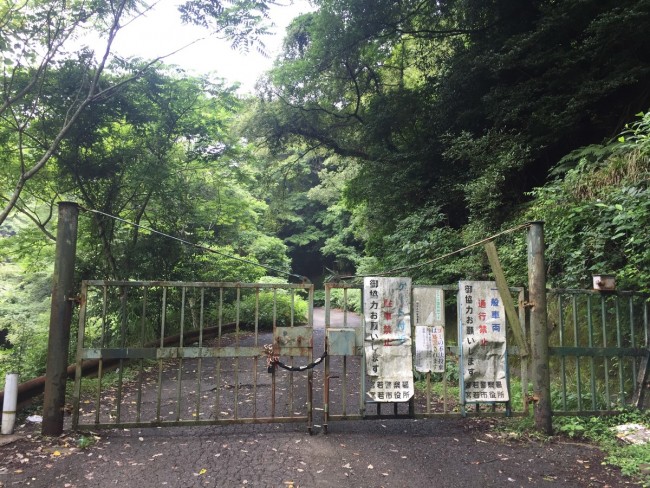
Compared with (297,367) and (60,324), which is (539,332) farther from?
(60,324)

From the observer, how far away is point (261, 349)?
4465 mm

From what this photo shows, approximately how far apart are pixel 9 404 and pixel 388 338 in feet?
13.8

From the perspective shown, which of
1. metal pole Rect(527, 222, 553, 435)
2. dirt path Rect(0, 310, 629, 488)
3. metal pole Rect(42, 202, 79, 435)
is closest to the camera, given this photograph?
dirt path Rect(0, 310, 629, 488)

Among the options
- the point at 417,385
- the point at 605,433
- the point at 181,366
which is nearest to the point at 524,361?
the point at 605,433

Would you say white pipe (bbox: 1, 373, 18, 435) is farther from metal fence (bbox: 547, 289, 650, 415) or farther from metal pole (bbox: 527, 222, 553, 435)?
metal fence (bbox: 547, 289, 650, 415)

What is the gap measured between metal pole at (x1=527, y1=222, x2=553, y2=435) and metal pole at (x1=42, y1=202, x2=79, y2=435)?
5.15 m

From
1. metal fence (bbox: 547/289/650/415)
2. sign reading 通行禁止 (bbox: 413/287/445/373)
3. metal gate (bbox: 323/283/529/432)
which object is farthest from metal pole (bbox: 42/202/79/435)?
metal fence (bbox: 547/289/650/415)

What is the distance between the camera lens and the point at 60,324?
4277 mm

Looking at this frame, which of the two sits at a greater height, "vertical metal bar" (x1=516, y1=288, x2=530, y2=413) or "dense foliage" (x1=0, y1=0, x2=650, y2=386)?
"dense foliage" (x1=0, y1=0, x2=650, y2=386)

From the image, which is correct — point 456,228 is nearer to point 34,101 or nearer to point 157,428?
point 157,428

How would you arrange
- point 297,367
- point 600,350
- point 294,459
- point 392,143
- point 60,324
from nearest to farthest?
point 294,459
point 60,324
point 297,367
point 600,350
point 392,143

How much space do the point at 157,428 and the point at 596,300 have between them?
6.17 m

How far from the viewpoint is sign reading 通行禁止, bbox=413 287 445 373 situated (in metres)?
4.55

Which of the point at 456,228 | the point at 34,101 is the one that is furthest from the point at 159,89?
the point at 456,228
